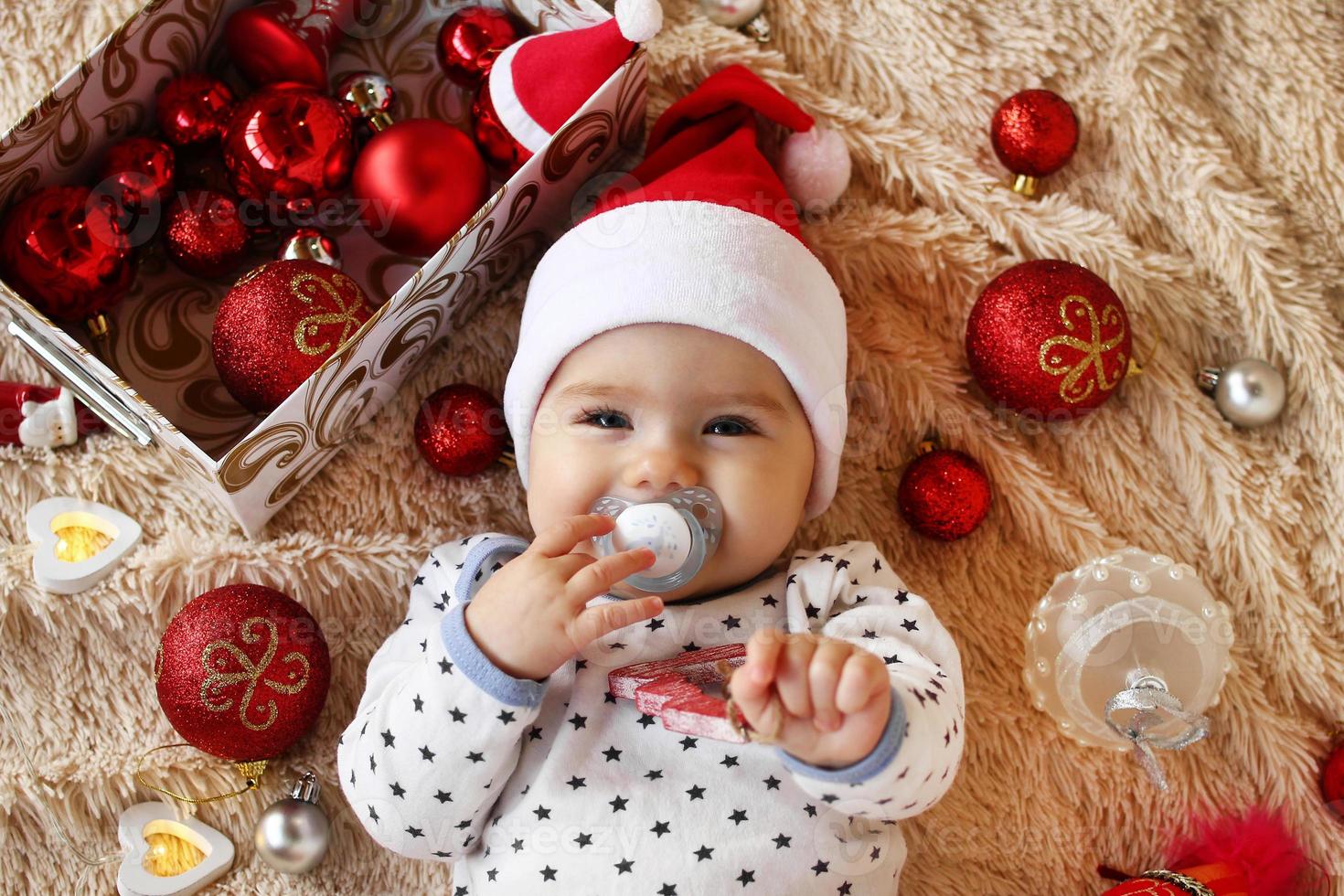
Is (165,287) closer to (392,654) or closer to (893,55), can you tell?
(392,654)

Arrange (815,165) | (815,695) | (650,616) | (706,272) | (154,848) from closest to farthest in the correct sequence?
(815,695) → (650,616) → (706,272) → (154,848) → (815,165)

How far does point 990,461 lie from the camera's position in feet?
4.51

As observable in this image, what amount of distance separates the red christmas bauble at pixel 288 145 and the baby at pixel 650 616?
296 mm

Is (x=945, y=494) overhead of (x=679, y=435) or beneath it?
beneath

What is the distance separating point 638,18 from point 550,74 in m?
0.13

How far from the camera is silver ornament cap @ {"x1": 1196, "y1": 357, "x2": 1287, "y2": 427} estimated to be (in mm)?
1353

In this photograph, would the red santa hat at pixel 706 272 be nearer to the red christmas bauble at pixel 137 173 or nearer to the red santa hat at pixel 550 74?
the red santa hat at pixel 550 74

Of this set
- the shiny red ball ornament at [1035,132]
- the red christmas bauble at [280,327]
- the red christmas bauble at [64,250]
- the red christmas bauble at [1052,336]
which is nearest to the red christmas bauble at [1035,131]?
the shiny red ball ornament at [1035,132]

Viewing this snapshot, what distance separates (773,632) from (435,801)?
15.4 inches

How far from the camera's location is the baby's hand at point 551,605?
1003 mm

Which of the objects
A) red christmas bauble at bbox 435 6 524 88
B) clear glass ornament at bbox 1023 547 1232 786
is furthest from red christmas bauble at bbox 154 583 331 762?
clear glass ornament at bbox 1023 547 1232 786

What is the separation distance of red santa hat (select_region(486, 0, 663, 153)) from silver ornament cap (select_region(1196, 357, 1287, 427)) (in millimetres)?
778

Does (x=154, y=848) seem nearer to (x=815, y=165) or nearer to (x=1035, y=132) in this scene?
(x=815, y=165)

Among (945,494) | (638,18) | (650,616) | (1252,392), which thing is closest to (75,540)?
(650,616)
